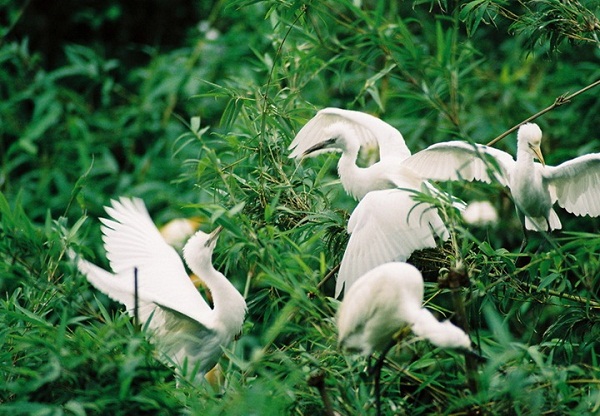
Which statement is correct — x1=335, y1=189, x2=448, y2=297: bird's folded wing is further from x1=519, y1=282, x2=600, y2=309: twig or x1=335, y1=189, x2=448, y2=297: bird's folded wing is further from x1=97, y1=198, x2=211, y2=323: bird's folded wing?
x1=97, y1=198, x2=211, y2=323: bird's folded wing

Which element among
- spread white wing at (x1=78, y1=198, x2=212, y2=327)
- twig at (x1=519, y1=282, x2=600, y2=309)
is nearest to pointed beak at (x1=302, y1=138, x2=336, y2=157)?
spread white wing at (x1=78, y1=198, x2=212, y2=327)

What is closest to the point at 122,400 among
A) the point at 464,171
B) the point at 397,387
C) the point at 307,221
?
the point at 397,387

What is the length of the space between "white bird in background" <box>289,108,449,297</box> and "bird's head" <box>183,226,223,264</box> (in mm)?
384

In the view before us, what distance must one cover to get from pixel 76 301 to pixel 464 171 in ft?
4.07

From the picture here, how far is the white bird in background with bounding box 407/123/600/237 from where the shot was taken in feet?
8.53

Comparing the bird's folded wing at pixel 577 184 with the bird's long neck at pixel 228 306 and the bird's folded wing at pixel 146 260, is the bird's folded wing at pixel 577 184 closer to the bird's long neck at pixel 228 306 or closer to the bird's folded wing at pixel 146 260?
the bird's long neck at pixel 228 306

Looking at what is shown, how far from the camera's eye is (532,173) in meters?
2.61

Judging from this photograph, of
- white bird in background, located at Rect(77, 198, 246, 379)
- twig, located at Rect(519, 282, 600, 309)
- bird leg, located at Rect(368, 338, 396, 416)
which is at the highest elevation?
bird leg, located at Rect(368, 338, 396, 416)

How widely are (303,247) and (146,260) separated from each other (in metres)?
0.84

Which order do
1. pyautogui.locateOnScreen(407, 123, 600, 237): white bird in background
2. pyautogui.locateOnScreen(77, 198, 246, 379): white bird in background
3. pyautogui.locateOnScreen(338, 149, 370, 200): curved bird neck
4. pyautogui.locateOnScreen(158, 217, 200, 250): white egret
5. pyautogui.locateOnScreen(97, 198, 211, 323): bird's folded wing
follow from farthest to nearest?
pyautogui.locateOnScreen(158, 217, 200, 250): white egret
pyautogui.locateOnScreen(338, 149, 370, 200): curved bird neck
pyautogui.locateOnScreen(97, 198, 211, 323): bird's folded wing
pyautogui.locateOnScreen(407, 123, 600, 237): white bird in background
pyautogui.locateOnScreen(77, 198, 246, 379): white bird in background

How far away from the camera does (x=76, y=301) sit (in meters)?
2.18

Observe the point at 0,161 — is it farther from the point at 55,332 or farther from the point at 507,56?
the point at 55,332

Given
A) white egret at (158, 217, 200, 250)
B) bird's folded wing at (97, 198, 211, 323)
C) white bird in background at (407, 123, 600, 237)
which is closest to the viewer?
white bird in background at (407, 123, 600, 237)

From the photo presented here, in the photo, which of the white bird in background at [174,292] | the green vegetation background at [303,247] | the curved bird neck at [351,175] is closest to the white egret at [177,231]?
the green vegetation background at [303,247]
